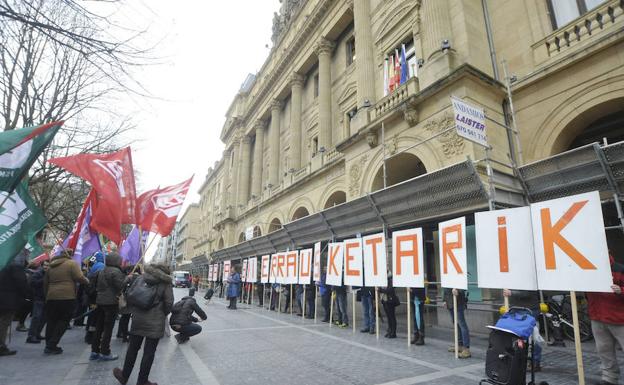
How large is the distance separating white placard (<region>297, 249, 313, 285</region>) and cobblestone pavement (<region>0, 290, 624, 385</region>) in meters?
3.43

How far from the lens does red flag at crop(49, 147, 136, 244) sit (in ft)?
19.8

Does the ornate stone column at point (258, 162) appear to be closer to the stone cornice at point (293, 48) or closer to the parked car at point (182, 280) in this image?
the stone cornice at point (293, 48)

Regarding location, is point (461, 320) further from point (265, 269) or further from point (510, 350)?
point (265, 269)

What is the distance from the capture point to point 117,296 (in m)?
6.08

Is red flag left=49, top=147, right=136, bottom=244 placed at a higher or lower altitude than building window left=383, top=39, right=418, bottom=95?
lower

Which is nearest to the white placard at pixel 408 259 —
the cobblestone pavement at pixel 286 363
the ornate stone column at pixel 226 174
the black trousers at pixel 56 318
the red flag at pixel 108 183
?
the cobblestone pavement at pixel 286 363

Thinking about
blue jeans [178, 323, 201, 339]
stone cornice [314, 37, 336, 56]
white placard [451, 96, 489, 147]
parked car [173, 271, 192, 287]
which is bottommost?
parked car [173, 271, 192, 287]

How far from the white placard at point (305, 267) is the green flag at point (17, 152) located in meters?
8.40

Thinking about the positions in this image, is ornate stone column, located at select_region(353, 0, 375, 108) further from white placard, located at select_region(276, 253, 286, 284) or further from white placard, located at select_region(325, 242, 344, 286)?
white placard, located at select_region(276, 253, 286, 284)

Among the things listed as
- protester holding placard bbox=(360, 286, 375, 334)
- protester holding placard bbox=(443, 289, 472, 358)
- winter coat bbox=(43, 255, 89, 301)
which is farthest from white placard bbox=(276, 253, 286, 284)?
winter coat bbox=(43, 255, 89, 301)

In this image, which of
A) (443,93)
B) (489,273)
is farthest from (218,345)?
(443,93)

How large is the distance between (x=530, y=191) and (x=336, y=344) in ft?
18.9

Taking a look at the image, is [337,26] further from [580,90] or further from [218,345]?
[218,345]

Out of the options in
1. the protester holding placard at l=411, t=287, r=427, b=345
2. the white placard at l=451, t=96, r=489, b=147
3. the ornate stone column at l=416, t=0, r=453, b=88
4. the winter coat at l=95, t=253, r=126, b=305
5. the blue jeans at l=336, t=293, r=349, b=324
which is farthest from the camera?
the ornate stone column at l=416, t=0, r=453, b=88
